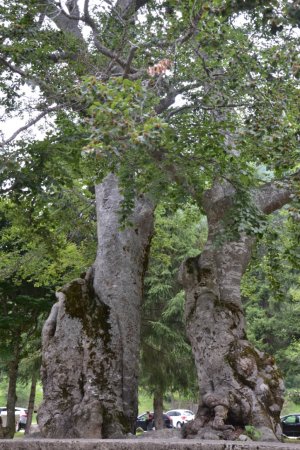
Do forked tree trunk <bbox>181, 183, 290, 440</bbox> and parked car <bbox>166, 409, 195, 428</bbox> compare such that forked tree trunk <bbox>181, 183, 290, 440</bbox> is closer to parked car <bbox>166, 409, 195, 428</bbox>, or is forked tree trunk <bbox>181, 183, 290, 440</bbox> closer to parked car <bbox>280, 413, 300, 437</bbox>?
parked car <bbox>280, 413, 300, 437</bbox>

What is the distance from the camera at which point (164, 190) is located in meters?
8.40

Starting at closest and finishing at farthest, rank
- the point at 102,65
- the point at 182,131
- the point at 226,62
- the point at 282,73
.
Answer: the point at 182,131, the point at 282,73, the point at 226,62, the point at 102,65

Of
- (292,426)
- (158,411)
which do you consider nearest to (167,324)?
(158,411)

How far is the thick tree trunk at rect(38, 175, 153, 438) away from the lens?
7.75 metres

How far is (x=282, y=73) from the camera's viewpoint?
949 centimetres

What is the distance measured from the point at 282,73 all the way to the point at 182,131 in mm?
2711

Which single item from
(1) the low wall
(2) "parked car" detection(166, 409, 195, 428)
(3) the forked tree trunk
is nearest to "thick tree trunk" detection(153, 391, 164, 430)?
(3) the forked tree trunk

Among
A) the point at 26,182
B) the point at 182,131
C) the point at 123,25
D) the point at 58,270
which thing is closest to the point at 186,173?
the point at 182,131

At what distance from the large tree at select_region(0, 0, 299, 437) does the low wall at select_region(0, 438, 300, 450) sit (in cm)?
132

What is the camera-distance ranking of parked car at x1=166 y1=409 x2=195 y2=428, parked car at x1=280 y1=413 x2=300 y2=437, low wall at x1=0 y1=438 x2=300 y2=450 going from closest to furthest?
low wall at x1=0 y1=438 x2=300 y2=450 < parked car at x1=280 y1=413 x2=300 y2=437 < parked car at x1=166 y1=409 x2=195 y2=428

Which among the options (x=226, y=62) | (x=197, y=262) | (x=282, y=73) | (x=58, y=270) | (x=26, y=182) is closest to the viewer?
(x=26, y=182)

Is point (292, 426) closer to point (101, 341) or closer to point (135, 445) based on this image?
point (101, 341)

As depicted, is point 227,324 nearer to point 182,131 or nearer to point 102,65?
point 182,131

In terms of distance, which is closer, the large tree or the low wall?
the low wall
